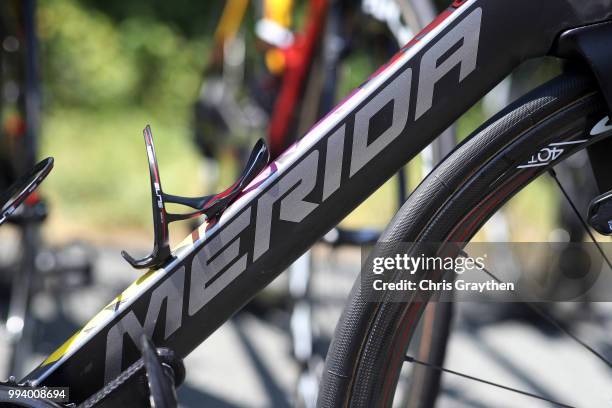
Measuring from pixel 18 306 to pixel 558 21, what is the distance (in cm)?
133

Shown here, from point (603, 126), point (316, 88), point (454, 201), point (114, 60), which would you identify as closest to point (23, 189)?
point (454, 201)

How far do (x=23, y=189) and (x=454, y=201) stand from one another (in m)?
0.49

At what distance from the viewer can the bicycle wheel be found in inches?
29.4

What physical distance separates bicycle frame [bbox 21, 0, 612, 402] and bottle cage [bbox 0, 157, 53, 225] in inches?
6.3

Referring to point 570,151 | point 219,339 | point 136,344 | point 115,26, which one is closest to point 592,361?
point 219,339

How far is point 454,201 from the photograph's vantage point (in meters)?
0.77

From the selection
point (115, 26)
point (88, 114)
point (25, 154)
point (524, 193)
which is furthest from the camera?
point (115, 26)

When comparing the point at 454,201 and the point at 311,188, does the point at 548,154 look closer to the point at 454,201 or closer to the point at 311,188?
the point at 454,201

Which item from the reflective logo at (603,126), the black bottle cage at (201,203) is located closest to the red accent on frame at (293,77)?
the black bottle cage at (201,203)

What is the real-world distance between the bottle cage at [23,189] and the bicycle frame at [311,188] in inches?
6.3

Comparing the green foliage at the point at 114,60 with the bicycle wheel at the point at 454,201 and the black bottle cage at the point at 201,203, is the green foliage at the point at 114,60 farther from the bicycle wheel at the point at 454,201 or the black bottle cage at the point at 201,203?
the bicycle wheel at the point at 454,201

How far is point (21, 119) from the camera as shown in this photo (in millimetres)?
1581

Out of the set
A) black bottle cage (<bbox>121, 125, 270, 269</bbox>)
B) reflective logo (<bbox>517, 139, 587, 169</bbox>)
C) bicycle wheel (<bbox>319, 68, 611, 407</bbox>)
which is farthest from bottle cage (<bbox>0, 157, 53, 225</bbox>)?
reflective logo (<bbox>517, 139, 587, 169</bbox>)

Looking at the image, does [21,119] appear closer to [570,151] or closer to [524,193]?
[570,151]
